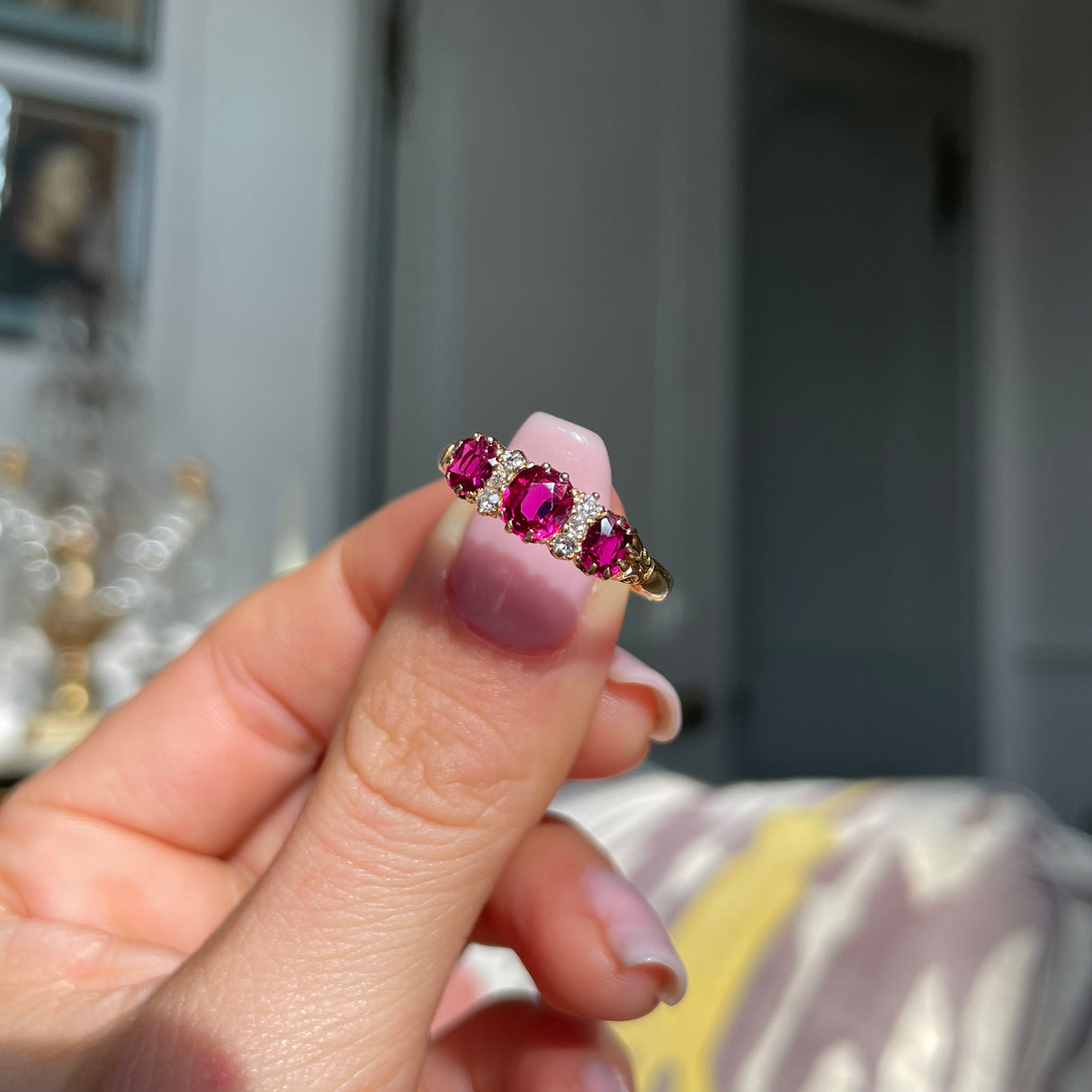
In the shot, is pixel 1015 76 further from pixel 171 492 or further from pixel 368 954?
pixel 368 954

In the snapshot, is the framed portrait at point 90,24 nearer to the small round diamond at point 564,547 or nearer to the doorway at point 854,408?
the doorway at point 854,408

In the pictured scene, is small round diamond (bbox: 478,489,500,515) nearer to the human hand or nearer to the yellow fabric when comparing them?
the human hand

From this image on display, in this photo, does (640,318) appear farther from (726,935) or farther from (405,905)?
(405,905)

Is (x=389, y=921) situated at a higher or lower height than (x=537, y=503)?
lower

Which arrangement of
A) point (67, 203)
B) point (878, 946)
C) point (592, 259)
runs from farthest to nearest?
point (592, 259)
point (67, 203)
point (878, 946)

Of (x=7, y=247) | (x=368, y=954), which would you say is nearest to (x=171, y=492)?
(x=7, y=247)

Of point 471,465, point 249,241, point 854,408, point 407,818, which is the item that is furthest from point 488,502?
point 854,408

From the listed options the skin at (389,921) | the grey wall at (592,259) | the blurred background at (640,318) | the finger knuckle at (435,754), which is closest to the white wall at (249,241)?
the blurred background at (640,318)
